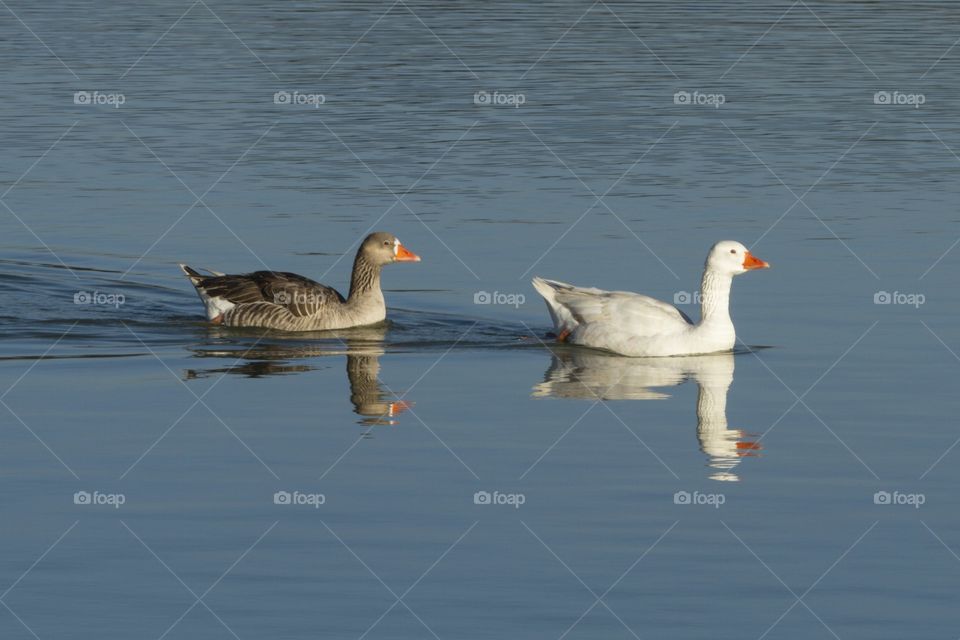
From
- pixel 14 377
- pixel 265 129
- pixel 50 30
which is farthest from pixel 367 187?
pixel 50 30

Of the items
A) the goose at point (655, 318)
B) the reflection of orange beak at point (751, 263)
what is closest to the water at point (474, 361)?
the goose at point (655, 318)

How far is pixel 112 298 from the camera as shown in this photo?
21438 millimetres

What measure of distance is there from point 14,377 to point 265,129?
15098mm

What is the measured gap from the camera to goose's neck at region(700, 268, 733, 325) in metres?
18.9

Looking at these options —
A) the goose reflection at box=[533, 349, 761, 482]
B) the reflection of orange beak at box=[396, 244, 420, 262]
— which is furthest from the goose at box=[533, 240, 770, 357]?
the reflection of orange beak at box=[396, 244, 420, 262]

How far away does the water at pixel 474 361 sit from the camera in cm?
1119

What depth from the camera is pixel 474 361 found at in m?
18.5

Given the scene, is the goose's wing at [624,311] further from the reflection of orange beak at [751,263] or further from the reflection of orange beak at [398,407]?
the reflection of orange beak at [398,407]

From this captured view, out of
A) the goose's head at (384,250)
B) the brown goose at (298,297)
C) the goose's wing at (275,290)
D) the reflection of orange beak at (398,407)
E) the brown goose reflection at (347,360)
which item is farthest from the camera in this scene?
the goose's head at (384,250)

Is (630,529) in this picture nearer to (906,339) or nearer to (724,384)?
(724,384)

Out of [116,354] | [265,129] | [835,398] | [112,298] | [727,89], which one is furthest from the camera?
[727,89]

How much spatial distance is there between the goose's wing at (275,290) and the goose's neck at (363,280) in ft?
1.22

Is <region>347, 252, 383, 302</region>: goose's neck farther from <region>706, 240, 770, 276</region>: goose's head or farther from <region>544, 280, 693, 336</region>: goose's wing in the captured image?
<region>706, 240, 770, 276</region>: goose's head

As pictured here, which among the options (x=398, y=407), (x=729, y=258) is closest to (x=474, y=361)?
(x=398, y=407)
